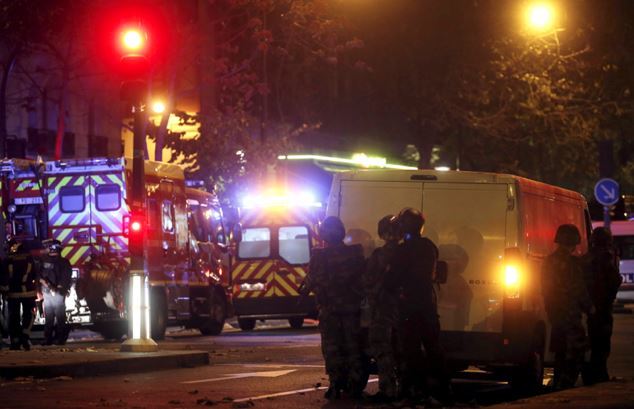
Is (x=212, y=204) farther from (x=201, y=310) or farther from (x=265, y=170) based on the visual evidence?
(x=265, y=170)

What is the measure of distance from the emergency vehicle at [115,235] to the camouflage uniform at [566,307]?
437 inches

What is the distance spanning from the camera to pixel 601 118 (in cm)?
4572

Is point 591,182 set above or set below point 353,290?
above

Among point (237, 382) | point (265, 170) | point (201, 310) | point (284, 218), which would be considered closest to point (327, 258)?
point (237, 382)

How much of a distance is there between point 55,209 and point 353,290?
44.3ft

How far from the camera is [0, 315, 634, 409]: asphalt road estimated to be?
14125 mm

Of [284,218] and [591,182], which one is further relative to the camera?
[591,182]

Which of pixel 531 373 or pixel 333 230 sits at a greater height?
pixel 333 230

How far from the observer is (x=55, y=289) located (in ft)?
81.7

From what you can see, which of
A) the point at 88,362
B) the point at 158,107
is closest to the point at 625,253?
the point at 158,107

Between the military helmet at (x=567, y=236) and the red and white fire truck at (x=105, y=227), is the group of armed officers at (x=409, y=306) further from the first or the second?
the red and white fire truck at (x=105, y=227)

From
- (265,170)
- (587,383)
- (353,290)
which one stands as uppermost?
(265,170)

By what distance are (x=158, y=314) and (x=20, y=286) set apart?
4223 mm

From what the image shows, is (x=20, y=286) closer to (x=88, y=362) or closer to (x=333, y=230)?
(x=88, y=362)
